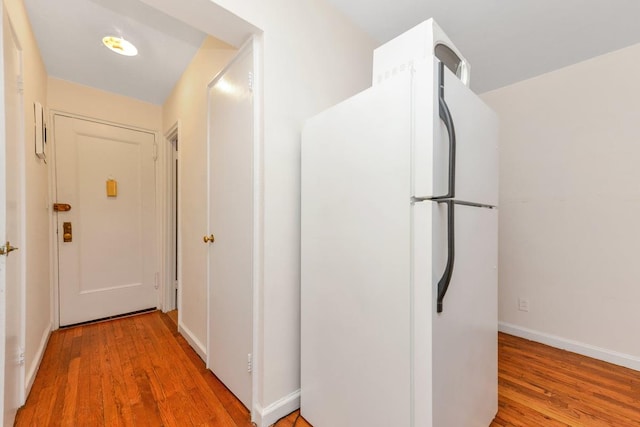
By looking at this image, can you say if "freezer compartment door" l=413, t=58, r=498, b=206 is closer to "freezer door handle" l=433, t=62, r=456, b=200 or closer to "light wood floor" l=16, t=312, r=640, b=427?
"freezer door handle" l=433, t=62, r=456, b=200

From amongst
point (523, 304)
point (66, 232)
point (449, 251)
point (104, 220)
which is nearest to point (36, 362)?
point (66, 232)

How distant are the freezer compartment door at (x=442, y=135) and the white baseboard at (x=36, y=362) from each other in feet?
8.47

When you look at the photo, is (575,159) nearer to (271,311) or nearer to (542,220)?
(542,220)

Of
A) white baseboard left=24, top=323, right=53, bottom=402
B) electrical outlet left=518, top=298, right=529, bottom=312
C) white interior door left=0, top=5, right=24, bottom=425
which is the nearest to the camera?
white interior door left=0, top=5, right=24, bottom=425

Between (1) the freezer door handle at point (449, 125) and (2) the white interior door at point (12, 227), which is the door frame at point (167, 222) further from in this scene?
(1) the freezer door handle at point (449, 125)

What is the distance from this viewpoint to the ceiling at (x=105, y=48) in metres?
1.73

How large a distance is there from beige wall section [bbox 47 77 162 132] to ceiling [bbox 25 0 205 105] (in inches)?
3.4

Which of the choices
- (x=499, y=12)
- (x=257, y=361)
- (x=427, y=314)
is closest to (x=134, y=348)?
(x=257, y=361)

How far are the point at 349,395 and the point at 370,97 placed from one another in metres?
1.37

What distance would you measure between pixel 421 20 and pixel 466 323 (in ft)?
6.43

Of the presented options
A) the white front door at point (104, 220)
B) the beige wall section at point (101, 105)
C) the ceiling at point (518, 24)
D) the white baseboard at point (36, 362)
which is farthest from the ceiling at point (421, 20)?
the white baseboard at point (36, 362)

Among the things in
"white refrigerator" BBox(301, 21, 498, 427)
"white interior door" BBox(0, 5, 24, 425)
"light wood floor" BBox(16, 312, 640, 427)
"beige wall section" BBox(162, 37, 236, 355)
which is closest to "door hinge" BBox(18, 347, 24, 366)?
"white interior door" BBox(0, 5, 24, 425)

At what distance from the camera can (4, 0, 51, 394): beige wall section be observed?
1.65 metres

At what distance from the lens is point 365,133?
3.76 ft
